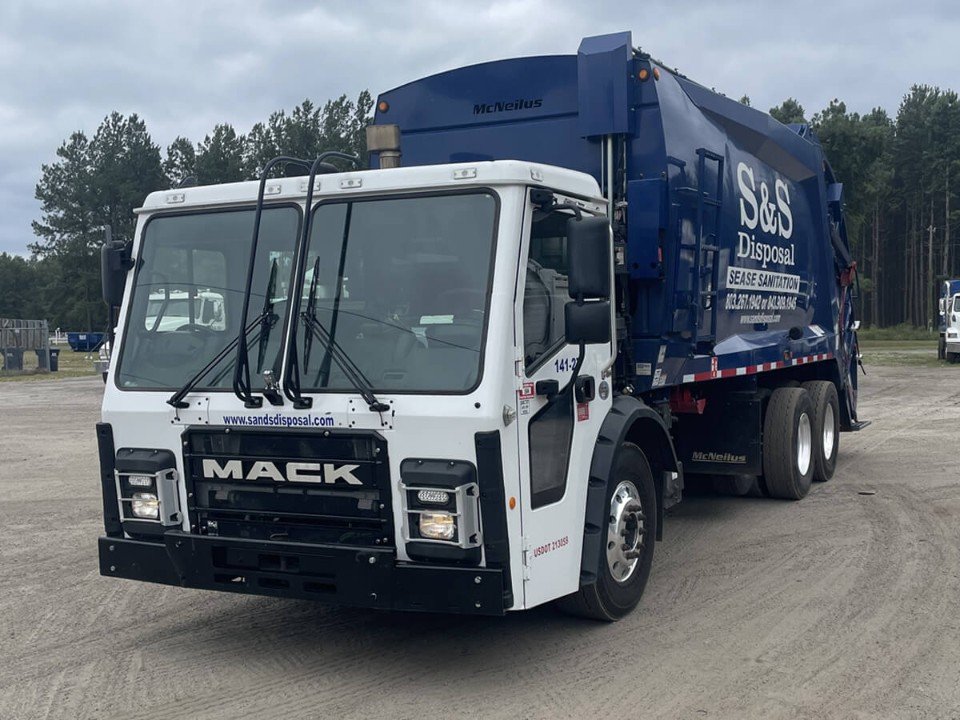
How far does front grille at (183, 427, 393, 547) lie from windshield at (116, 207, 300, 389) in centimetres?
33

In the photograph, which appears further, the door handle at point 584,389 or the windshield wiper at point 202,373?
the door handle at point 584,389

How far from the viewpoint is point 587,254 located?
4.69 metres

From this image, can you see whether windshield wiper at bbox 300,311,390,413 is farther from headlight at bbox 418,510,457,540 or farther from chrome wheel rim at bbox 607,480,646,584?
chrome wheel rim at bbox 607,480,646,584

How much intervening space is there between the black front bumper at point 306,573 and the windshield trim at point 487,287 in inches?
28.8

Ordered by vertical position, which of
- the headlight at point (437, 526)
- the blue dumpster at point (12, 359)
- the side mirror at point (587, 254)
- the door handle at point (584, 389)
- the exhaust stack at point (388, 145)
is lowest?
the blue dumpster at point (12, 359)

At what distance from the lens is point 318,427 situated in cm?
479

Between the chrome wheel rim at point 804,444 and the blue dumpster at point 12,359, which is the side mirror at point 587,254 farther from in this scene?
the blue dumpster at point 12,359

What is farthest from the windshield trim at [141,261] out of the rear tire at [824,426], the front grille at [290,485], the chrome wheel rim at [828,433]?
the chrome wheel rim at [828,433]

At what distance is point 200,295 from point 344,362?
3.44ft

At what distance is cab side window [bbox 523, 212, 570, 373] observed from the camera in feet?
16.1

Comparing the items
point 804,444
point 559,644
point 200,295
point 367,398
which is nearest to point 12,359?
point 804,444

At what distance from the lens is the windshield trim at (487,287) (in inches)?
182

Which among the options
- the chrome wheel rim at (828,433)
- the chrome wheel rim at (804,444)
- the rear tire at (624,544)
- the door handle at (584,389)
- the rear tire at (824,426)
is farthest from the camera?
the chrome wheel rim at (828,433)

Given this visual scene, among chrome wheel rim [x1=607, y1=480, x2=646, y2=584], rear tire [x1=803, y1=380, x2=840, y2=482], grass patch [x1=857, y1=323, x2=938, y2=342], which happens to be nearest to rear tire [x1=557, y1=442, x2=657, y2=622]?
chrome wheel rim [x1=607, y1=480, x2=646, y2=584]
